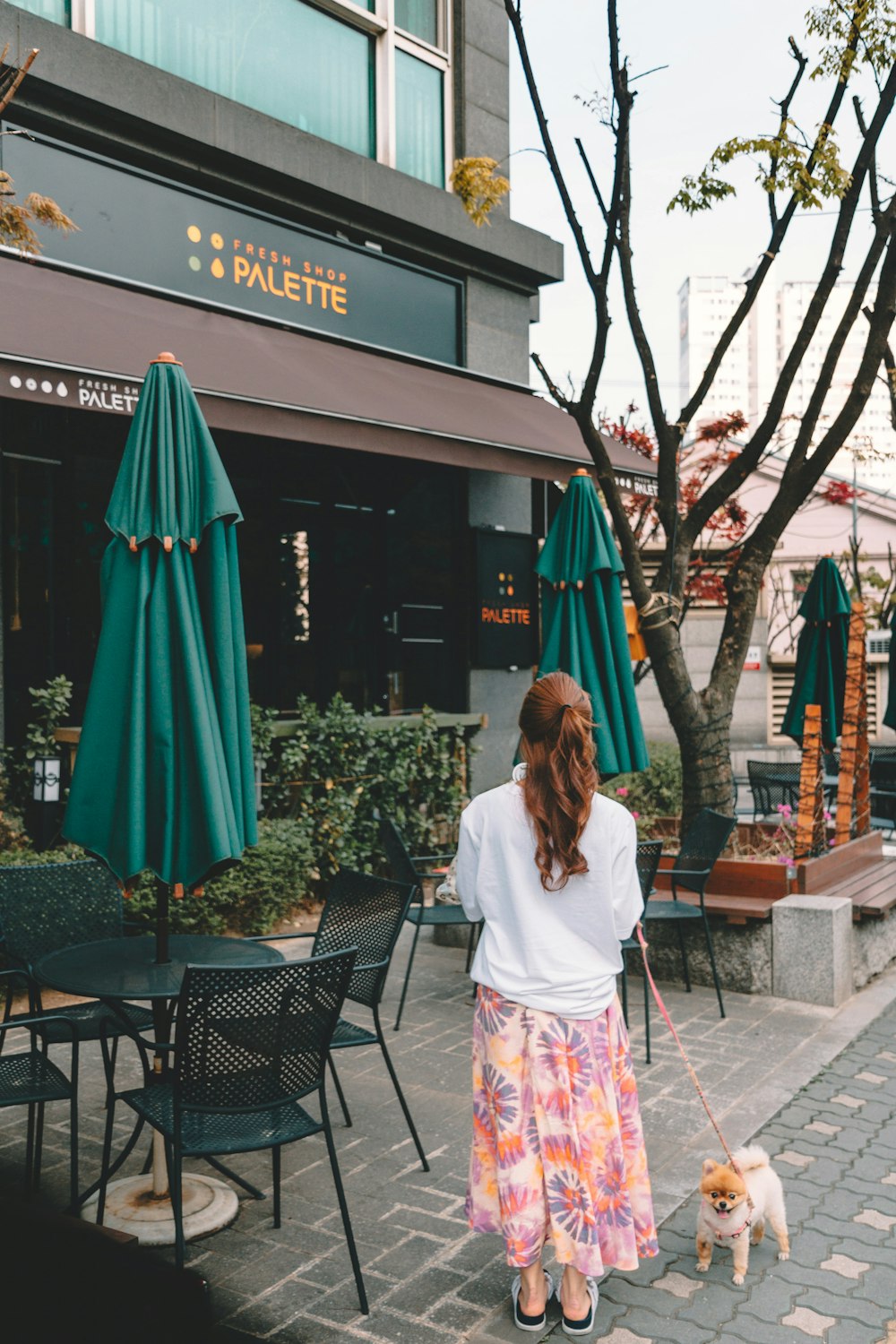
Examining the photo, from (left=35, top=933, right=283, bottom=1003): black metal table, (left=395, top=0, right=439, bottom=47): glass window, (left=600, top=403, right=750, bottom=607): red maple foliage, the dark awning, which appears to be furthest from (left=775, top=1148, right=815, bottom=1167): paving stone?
(left=395, top=0, right=439, bottom=47): glass window

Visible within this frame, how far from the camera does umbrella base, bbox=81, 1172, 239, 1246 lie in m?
3.67

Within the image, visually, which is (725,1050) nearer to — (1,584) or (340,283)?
(1,584)

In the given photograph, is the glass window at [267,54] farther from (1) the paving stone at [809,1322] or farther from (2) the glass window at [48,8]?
(1) the paving stone at [809,1322]

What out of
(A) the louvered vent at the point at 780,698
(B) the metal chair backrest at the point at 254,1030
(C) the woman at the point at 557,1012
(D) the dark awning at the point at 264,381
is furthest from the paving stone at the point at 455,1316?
(A) the louvered vent at the point at 780,698

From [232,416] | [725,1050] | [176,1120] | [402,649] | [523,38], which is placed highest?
[523,38]

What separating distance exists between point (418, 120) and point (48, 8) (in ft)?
12.7

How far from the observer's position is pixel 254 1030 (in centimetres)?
328

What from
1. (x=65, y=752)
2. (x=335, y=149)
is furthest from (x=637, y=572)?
(x=335, y=149)

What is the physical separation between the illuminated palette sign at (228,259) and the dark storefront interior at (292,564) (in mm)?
1114

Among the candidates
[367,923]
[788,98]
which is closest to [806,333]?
[788,98]

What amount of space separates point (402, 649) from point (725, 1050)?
5.96 meters

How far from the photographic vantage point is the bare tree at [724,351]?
7.42 meters

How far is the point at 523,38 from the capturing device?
7.59 metres

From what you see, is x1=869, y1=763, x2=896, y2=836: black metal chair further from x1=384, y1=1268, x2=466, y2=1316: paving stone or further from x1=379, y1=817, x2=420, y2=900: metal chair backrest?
x1=384, y1=1268, x2=466, y2=1316: paving stone
